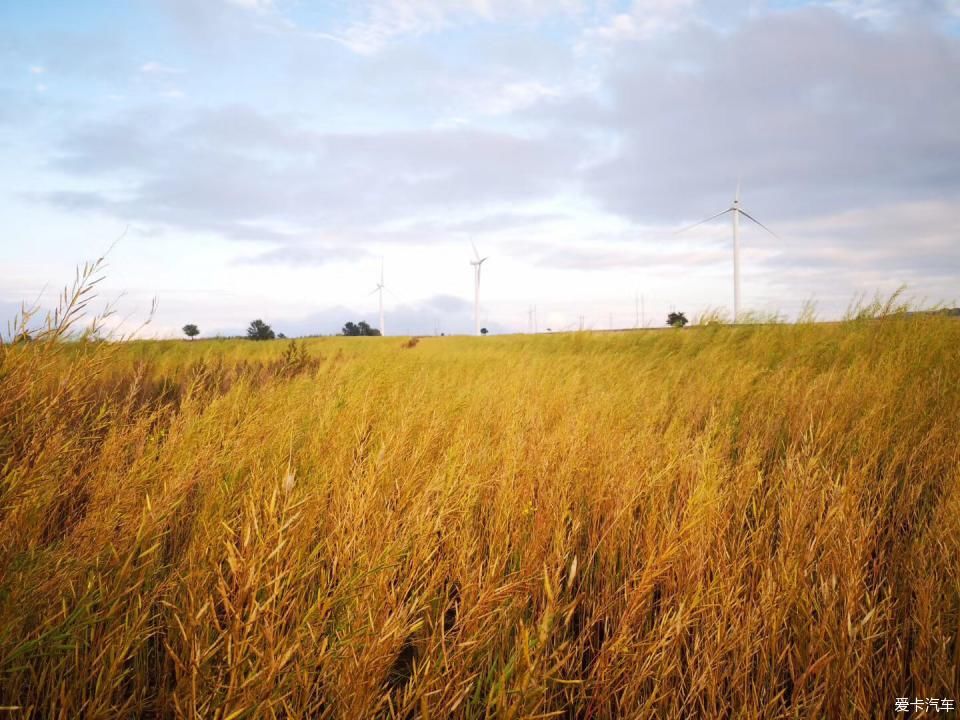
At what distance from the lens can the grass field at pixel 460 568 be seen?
1232 millimetres

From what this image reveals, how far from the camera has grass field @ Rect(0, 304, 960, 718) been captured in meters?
1.23

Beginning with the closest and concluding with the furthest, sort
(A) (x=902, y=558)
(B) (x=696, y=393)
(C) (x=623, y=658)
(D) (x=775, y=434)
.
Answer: (C) (x=623, y=658), (A) (x=902, y=558), (D) (x=775, y=434), (B) (x=696, y=393)

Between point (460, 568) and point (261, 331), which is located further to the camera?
point (261, 331)

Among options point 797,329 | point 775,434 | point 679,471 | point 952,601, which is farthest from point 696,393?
point 797,329

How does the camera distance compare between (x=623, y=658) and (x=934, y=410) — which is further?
(x=934, y=410)

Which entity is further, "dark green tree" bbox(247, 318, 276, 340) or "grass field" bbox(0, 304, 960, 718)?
"dark green tree" bbox(247, 318, 276, 340)

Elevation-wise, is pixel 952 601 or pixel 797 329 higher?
pixel 797 329

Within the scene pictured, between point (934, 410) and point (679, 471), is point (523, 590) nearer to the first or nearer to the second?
point (679, 471)

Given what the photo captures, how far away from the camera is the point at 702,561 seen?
1883mm

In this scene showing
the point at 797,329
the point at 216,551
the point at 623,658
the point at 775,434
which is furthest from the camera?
the point at 797,329

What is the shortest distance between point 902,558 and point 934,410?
2.87 m

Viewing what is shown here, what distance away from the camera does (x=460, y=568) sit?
1981 millimetres

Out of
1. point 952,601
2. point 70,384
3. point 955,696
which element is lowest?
point 955,696

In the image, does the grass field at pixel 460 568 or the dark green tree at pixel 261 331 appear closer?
the grass field at pixel 460 568
